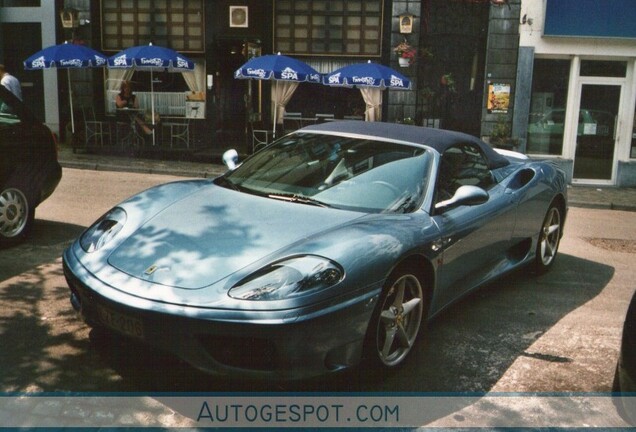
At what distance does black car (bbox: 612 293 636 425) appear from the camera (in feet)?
10.6

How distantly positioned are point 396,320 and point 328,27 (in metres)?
14.0

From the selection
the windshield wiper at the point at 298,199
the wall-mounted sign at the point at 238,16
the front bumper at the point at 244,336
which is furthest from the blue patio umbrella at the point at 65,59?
the front bumper at the point at 244,336

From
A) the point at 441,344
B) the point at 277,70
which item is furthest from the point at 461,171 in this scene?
Answer: the point at 277,70

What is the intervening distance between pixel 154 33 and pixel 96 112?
254 cm

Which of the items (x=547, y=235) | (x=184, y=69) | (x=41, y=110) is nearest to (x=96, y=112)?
(x=41, y=110)

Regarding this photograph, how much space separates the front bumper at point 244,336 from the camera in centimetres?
342

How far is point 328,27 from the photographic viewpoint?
17125 mm

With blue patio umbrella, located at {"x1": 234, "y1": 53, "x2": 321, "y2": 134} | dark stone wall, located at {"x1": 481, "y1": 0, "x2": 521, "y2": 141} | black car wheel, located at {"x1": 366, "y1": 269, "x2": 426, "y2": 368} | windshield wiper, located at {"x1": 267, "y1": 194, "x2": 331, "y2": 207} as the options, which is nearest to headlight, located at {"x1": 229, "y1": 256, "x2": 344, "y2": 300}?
black car wheel, located at {"x1": 366, "y1": 269, "x2": 426, "y2": 368}

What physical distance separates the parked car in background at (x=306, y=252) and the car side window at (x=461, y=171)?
0.02 meters

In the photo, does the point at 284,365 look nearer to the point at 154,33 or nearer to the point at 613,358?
the point at 613,358

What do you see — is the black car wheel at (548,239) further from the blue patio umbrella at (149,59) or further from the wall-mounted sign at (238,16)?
the wall-mounted sign at (238,16)

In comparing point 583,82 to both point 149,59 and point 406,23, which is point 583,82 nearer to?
point 406,23

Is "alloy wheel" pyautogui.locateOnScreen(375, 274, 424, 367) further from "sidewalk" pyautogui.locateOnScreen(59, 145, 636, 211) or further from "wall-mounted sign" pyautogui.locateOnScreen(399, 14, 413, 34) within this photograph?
"wall-mounted sign" pyautogui.locateOnScreen(399, 14, 413, 34)

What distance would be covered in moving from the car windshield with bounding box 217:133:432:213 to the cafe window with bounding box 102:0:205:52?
1302 cm
